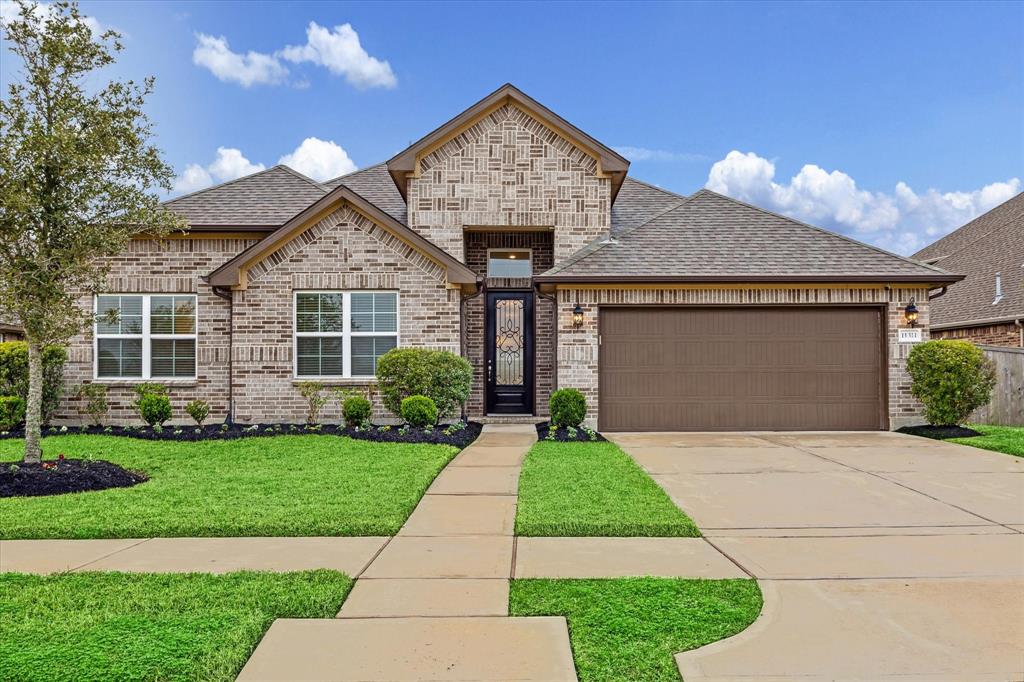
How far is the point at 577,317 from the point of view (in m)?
11.6

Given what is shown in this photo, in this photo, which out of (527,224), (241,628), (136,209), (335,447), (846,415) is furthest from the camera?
(527,224)

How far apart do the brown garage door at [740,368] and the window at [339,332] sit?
14.1 feet

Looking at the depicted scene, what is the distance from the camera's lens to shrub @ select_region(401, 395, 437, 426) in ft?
34.1

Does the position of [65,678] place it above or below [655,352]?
below

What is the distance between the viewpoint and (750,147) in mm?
19406

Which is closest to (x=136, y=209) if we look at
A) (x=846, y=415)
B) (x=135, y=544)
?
(x=135, y=544)

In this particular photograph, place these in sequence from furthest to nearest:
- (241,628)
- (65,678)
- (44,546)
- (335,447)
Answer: (335,447)
(44,546)
(241,628)
(65,678)

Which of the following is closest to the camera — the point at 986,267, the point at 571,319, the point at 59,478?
the point at 59,478

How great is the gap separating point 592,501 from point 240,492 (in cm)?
369

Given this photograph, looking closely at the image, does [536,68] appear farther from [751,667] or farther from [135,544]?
[751,667]

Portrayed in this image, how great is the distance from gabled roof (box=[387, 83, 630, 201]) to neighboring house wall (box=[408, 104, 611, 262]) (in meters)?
0.15

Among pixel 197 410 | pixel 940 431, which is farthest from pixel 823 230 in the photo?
pixel 197 410

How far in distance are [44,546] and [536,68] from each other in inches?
638

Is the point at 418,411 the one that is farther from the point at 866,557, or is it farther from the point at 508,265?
the point at 866,557
